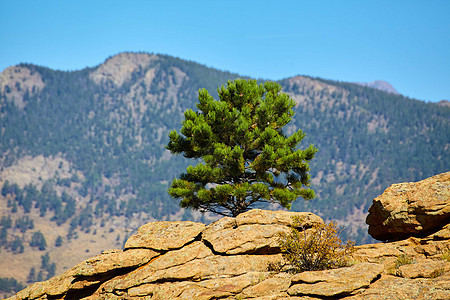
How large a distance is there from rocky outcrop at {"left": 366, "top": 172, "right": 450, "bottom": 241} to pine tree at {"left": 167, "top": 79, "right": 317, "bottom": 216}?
765cm

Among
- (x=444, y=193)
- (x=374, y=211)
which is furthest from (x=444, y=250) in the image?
(x=374, y=211)

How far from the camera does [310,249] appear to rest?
67.2 feet

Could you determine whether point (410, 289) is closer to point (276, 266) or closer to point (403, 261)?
point (403, 261)

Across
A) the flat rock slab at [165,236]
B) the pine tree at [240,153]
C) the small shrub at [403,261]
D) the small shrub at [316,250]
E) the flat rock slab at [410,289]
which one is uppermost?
the pine tree at [240,153]

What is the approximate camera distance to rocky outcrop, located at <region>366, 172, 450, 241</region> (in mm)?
22516

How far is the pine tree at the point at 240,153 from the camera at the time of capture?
102 feet

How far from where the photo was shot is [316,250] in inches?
803

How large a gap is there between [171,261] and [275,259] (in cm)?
488

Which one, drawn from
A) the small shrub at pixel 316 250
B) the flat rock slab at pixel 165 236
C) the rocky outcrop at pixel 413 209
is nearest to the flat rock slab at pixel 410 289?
the small shrub at pixel 316 250

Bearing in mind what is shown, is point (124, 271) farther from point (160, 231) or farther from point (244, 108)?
point (244, 108)

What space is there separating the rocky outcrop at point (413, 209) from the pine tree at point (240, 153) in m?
7.65

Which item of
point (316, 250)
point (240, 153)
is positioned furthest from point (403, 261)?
point (240, 153)

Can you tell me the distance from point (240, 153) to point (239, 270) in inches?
422

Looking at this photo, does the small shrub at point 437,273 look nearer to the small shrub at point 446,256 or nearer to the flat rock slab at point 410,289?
the flat rock slab at point 410,289
